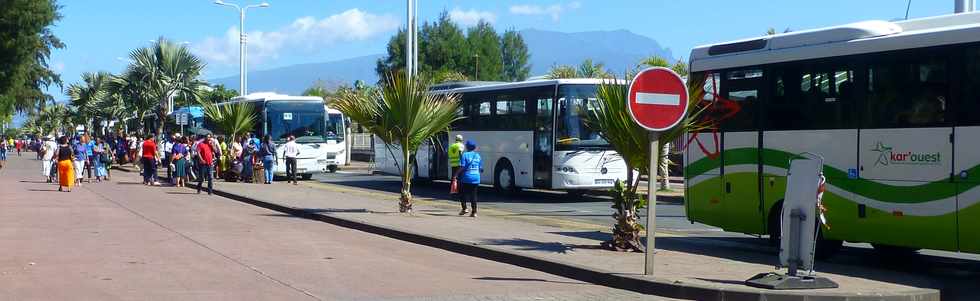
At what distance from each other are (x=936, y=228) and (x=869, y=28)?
2.49 m

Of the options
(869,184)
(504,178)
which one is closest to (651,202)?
(869,184)

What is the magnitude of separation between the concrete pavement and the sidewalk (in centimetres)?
27

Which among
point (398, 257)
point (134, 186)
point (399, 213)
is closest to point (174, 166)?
point (134, 186)

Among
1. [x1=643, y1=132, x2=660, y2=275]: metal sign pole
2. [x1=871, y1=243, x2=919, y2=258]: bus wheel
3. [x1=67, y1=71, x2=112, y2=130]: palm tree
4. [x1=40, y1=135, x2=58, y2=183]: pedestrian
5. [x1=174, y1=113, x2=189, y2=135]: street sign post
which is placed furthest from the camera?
[x1=67, y1=71, x2=112, y2=130]: palm tree

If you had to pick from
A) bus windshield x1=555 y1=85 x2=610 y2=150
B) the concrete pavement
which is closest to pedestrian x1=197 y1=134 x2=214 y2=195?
the concrete pavement

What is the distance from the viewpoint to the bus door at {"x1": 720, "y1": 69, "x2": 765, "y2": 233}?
1366 centimetres

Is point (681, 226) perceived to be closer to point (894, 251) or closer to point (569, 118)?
point (894, 251)

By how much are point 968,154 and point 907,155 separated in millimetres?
782

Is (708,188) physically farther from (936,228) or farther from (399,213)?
(399,213)

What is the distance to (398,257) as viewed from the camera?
13.6 m

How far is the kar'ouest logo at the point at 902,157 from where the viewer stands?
36.9 ft

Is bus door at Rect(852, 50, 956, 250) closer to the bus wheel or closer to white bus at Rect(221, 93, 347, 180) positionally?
the bus wheel

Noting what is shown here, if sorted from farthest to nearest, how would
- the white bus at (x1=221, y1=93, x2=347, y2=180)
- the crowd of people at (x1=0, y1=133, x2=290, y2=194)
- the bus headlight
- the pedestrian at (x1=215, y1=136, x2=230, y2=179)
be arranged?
1. the white bus at (x1=221, y1=93, x2=347, y2=180)
2. the pedestrian at (x1=215, y1=136, x2=230, y2=179)
3. the crowd of people at (x1=0, y1=133, x2=290, y2=194)
4. the bus headlight

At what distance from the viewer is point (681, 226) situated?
18859 mm
